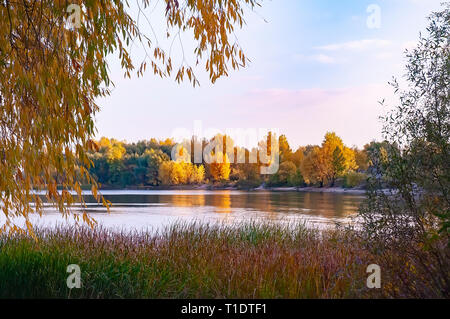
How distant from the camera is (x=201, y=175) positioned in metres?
74.2

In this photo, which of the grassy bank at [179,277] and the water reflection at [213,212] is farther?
the water reflection at [213,212]

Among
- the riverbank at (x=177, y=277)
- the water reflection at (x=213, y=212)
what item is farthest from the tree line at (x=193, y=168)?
→ the riverbank at (x=177, y=277)

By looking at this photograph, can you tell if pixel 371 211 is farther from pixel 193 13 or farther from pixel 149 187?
pixel 149 187

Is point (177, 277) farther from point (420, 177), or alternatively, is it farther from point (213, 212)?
point (213, 212)

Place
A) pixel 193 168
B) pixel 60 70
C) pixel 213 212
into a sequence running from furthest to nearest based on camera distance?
pixel 193 168 < pixel 213 212 < pixel 60 70

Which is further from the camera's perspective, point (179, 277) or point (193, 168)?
point (193, 168)

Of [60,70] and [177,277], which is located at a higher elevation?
[60,70]

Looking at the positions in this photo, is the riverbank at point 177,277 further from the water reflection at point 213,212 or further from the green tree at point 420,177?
the water reflection at point 213,212

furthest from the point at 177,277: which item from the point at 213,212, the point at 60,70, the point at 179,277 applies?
the point at 213,212

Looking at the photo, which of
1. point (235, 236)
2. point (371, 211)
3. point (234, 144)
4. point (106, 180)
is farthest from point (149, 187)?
point (371, 211)

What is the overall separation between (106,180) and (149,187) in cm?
716

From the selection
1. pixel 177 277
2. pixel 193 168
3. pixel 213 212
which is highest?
pixel 193 168

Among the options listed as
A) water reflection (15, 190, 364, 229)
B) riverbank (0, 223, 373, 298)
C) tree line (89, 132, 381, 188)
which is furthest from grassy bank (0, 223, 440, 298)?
tree line (89, 132, 381, 188)

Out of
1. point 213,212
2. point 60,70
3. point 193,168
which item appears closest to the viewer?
point 60,70
